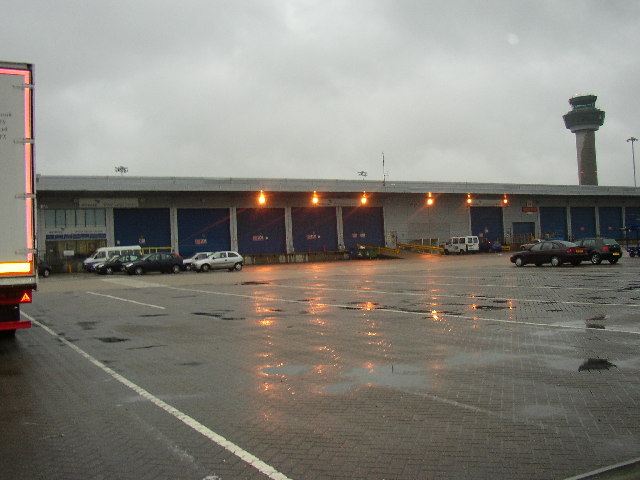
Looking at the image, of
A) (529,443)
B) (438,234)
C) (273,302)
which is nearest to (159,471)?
(529,443)

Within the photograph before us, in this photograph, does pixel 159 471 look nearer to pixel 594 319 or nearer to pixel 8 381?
pixel 8 381

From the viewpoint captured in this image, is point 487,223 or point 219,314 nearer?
point 219,314

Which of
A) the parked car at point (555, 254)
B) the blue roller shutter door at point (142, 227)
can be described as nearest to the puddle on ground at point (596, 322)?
the parked car at point (555, 254)

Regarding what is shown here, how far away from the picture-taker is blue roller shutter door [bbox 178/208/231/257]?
57.4m

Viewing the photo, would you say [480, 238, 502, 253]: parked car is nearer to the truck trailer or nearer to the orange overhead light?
the orange overhead light

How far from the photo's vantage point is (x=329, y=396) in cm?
681

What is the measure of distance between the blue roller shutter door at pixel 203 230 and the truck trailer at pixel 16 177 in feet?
159

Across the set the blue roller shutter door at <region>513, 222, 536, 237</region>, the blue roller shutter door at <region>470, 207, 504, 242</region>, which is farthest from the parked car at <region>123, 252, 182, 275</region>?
the blue roller shutter door at <region>513, 222, 536, 237</region>

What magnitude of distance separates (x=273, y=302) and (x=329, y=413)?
12.1 m

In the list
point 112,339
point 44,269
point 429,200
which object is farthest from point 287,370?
point 429,200

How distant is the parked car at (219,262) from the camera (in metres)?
44.5

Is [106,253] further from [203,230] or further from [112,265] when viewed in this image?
[203,230]

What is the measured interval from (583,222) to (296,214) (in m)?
42.3

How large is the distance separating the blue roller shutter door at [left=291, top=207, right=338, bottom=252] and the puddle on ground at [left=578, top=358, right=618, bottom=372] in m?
54.9
